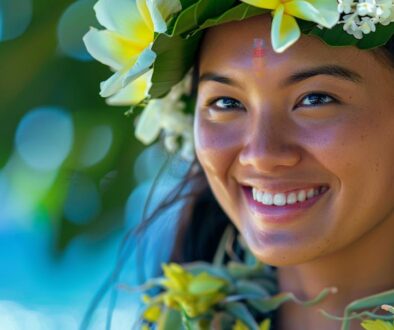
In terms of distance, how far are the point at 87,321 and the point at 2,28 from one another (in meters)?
0.67

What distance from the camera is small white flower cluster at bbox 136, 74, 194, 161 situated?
2.41 meters

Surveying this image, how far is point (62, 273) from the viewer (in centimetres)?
286

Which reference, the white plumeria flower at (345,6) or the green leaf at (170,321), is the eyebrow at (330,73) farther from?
the green leaf at (170,321)

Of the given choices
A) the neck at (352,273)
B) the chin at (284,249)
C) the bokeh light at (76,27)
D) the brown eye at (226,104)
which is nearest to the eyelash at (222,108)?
the brown eye at (226,104)

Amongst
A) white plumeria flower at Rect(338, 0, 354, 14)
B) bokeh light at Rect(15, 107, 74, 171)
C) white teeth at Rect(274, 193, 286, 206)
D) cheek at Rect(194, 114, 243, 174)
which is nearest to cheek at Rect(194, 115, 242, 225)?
cheek at Rect(194, 114, 243, 174)

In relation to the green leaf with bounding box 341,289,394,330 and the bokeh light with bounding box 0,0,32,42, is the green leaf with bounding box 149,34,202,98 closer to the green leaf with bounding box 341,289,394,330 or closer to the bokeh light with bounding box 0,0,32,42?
the bokeh light with bounding box 0,0,32,42

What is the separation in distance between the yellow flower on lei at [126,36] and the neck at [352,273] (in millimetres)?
524

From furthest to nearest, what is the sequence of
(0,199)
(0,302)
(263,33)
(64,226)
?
(0,302), (0,199), (64,226), (263,33)

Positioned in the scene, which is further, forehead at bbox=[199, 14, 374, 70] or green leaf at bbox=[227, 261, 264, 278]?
green leaf at bbox=[227, 261, 264, 278]

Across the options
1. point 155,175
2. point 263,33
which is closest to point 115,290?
point 155,175

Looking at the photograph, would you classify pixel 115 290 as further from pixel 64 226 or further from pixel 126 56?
pixel 126 56

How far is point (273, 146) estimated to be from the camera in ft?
6.57

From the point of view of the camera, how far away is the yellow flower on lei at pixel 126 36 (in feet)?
6.52

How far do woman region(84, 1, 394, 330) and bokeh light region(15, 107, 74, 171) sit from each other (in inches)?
19.8
